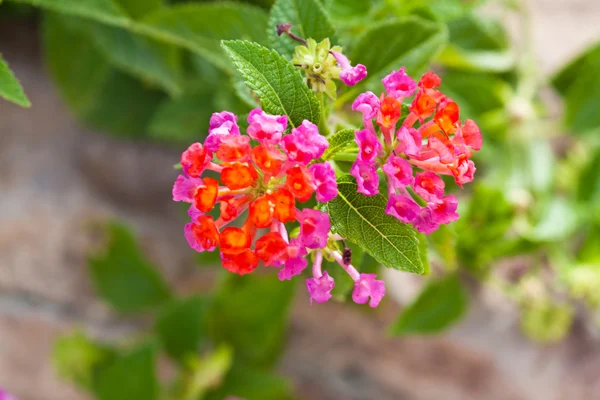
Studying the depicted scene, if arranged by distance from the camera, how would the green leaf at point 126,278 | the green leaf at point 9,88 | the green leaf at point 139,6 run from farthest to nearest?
1. the green leaf at point 126,278
2. the green leaf at point 139,6
3. the green leaf at point 9,88

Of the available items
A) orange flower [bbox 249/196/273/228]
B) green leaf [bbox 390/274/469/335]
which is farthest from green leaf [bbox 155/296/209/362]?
orange flower [bbox 249/196/273/228]

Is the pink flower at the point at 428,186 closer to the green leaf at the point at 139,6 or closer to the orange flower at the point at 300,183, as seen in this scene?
the orange flower at the point at 300,183

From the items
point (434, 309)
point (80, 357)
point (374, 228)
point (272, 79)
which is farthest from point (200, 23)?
point (80, 357)

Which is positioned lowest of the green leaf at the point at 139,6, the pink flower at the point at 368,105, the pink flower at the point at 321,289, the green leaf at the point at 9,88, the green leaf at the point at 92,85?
the green leaf at the point at 92,85

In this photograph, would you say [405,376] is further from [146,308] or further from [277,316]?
[146,308]

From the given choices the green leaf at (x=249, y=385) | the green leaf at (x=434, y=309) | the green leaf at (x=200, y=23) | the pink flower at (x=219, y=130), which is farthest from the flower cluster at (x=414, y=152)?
the green leaf at (x=249, y=385)

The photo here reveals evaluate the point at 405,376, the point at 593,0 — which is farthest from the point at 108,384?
the point at 593,0

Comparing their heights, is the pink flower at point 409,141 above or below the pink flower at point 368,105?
below

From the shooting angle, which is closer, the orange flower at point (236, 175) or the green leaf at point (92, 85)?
the orange flower at point (236, 175)
